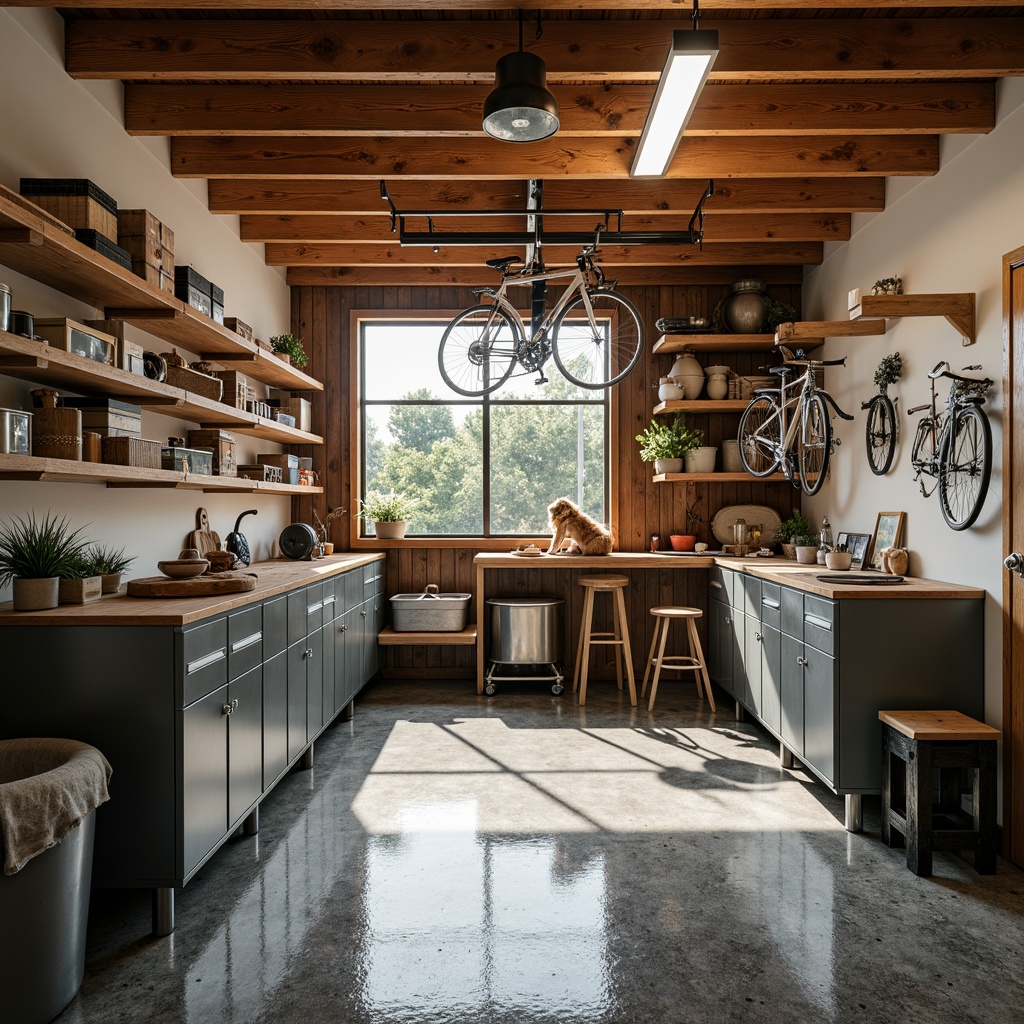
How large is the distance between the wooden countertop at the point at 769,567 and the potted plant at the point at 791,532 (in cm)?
Result: 12

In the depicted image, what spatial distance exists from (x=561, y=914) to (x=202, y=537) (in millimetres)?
2765

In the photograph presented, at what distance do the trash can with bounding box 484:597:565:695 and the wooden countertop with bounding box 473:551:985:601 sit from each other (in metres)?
0.35

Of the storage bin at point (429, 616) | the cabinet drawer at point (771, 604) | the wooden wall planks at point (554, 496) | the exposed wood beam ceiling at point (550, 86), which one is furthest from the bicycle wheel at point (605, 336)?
the cabinet drawer at point (771, 604)

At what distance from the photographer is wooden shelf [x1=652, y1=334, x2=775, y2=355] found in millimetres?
5309

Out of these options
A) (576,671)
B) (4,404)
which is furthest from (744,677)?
(4,404)

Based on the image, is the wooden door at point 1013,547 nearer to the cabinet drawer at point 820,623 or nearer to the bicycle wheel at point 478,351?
the cabinet drawer at point 820,623

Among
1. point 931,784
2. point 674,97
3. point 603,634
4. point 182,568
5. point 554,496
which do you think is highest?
point 674,97

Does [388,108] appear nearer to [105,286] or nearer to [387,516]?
[105,286]

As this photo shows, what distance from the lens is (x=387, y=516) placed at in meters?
5.77

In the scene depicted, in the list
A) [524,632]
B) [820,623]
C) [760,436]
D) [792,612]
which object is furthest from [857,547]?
[524,632]

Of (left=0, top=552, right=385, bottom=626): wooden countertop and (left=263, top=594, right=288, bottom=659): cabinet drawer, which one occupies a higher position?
(left=0, top=552, right=385, bottom=626): wooden countertop

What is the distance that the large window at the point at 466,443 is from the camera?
593cm

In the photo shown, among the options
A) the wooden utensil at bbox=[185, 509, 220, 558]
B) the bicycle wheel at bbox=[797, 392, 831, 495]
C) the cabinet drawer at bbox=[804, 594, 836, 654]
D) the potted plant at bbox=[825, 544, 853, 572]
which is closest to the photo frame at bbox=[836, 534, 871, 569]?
the potted plant at bbox=[825, 544, 853, 572]

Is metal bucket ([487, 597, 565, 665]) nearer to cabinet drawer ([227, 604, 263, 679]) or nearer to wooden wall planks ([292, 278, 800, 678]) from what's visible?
wooden wall planks ([292, 278, 800, 678])
